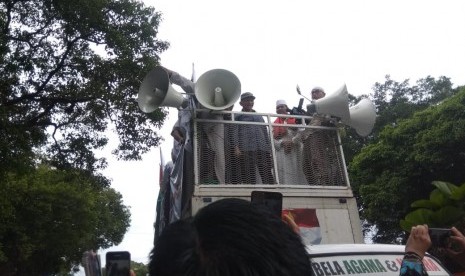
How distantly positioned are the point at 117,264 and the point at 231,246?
1.01 m

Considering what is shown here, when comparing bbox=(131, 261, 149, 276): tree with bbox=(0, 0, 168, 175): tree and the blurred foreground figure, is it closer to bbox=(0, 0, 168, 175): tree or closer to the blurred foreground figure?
the blurred foreground figure

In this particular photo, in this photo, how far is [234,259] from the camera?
1166 millimetres

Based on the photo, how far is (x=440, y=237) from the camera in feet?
7.79

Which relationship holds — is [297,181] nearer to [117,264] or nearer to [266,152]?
[266,152]

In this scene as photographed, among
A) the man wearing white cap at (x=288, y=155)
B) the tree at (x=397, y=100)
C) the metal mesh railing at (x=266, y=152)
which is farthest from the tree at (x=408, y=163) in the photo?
the man wearing white cap at (x=288, y=155)

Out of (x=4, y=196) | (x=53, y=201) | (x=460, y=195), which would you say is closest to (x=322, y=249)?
(x=460, y=195)

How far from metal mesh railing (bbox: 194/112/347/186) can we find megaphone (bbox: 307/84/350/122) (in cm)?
16

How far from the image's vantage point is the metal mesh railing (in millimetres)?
5160

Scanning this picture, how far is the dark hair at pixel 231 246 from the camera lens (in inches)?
46.1

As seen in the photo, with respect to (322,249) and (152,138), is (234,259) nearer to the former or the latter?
(322,249)

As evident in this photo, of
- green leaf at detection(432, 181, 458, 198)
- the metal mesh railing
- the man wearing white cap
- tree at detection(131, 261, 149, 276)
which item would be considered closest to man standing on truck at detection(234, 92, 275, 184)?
the metal mesh railing

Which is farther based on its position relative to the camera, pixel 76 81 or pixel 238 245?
pixel 76 81

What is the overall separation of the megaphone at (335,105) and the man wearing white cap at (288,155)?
37 cm

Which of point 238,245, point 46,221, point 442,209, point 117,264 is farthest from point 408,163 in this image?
point 238,245
